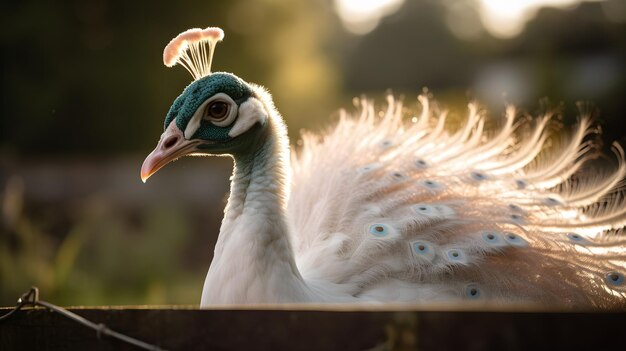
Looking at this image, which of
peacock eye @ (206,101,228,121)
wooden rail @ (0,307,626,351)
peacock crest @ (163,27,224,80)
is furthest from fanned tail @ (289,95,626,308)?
wooden rail @ (0,307,626,351)

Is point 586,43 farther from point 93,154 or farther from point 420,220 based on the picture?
point 420,220

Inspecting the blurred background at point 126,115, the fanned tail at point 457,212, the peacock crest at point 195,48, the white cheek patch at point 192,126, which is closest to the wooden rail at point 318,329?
the white cheek patch at point 192,126

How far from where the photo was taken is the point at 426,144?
4594mm

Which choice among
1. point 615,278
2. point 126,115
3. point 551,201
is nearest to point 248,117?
point 551,201

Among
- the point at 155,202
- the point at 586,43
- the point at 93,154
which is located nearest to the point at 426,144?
the point at 155,202

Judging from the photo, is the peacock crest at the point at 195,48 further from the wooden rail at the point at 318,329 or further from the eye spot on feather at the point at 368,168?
the wooden rail at the point at 318,329

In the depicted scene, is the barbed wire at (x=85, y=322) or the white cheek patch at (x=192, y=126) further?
the white cheek patch at (x=192, y=126)

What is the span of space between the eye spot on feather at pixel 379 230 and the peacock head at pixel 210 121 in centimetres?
70

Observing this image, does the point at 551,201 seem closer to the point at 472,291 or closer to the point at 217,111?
the point at 472,291

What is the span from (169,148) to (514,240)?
5.28ft

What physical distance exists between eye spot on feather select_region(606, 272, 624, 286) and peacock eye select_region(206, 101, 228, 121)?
1932mm

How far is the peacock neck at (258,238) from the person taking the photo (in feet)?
10.8

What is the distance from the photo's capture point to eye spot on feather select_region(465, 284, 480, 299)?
3699 millimetres

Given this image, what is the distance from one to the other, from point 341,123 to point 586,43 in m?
31.0
